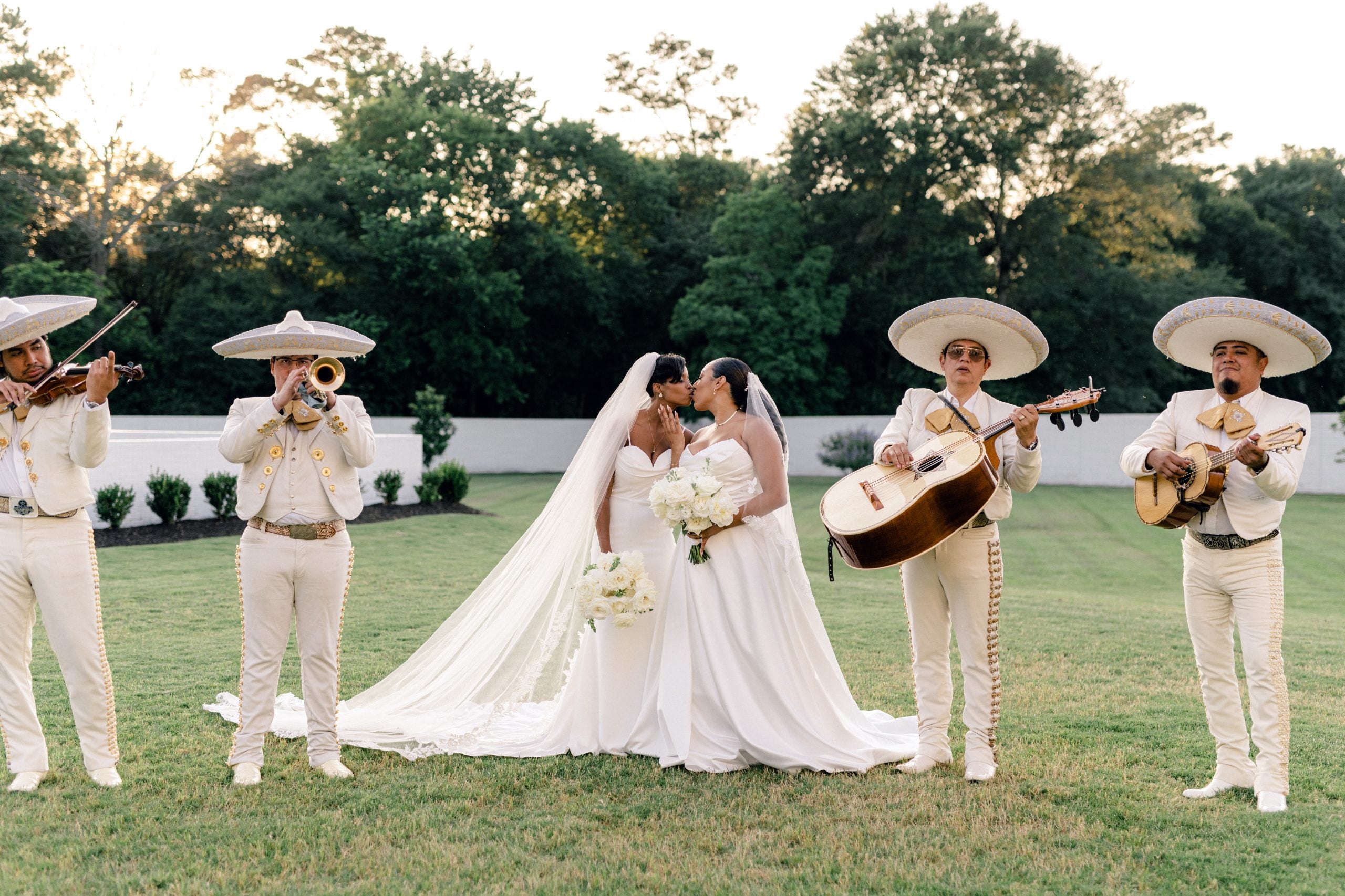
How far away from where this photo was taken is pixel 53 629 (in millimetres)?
5207

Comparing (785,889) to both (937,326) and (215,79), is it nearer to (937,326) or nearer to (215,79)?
(937,326)

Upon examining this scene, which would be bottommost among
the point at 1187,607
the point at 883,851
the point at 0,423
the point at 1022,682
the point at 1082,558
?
the point at 1082,558

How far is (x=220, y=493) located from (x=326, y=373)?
503 inches

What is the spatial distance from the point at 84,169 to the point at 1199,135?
3643 cm

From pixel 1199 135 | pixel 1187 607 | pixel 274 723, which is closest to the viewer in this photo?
pixel 1187 607

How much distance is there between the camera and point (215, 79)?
35500 mm

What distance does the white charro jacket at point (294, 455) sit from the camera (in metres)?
5.39

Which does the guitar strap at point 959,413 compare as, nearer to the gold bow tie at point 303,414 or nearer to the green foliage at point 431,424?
the gold bow tie at point 303,414

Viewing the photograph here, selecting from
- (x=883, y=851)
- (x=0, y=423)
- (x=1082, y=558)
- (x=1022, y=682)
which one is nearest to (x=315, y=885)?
(x=883, y=851)

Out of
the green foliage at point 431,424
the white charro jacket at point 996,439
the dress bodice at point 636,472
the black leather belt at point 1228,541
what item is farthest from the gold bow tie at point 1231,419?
the green foliage at point 431,424

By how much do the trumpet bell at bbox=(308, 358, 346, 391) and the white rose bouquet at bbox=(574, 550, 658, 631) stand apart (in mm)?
1690

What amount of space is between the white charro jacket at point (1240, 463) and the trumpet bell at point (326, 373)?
3.66 metres

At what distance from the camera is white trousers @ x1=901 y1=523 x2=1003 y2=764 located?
5.54m

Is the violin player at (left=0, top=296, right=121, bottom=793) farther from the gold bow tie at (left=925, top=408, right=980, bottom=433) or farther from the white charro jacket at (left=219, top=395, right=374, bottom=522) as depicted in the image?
the gold bow tie at (left=925, top=408, right=980, bottom=433)
